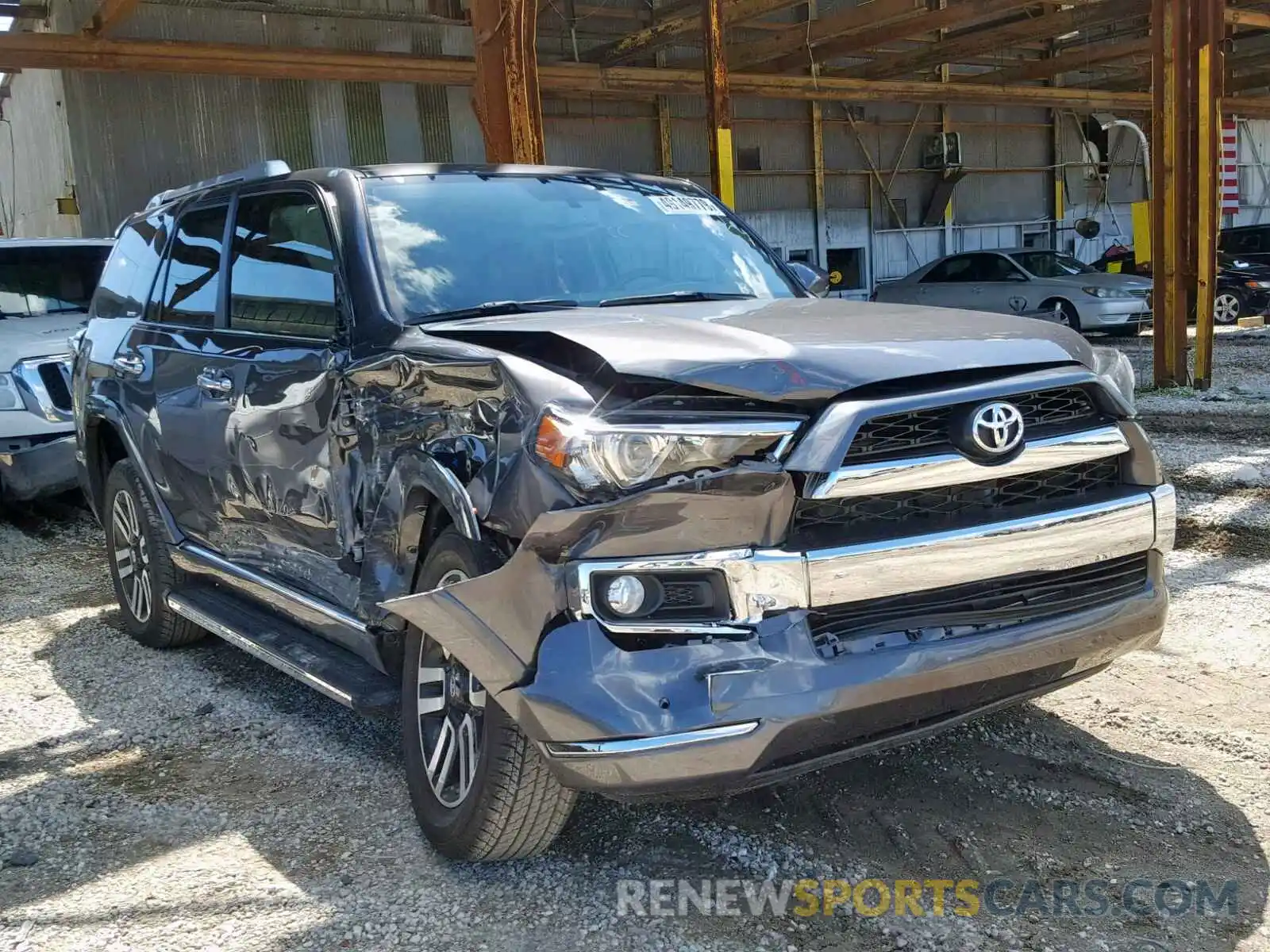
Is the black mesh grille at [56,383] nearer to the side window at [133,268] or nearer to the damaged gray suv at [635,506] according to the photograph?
the side window at [133,268]

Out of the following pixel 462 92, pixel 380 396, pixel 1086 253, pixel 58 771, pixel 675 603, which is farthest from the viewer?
pixel 1086 253

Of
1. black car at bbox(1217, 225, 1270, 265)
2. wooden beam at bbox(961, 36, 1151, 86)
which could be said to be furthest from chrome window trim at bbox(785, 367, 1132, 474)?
wooden beam at bbox(961, 36, 1151, 86)

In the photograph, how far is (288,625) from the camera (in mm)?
3949

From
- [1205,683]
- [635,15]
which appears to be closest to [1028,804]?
[1205,683]

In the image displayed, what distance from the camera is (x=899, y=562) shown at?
2.57 metres

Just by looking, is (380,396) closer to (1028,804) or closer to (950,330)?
(950,330)

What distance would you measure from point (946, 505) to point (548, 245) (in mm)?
1665

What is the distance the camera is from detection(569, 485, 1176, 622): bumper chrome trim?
8.07ft

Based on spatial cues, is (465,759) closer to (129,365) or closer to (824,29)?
(129,365)

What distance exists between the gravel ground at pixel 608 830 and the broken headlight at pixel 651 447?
1053 millimetres

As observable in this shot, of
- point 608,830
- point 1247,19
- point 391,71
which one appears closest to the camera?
point 608,830

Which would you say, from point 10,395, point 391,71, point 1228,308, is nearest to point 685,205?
point 10,395

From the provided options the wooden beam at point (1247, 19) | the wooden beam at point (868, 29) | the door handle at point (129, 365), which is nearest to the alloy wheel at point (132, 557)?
the door handle at point (129, 365)

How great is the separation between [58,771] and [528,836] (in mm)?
1894
